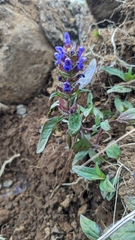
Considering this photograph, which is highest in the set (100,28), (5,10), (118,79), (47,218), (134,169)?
(5,10)

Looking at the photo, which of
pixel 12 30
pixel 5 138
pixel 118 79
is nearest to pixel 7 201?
pixel 5 138

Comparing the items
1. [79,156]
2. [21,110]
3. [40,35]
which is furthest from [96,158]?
[40,35]

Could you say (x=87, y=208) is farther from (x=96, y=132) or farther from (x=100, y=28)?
(x=100, y=28)

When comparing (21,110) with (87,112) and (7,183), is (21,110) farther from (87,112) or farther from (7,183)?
(87,112)

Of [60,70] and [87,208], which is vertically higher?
[60,70]

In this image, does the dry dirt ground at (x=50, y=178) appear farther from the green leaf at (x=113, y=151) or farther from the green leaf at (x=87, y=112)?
the green leaf at (x=87, y=112)

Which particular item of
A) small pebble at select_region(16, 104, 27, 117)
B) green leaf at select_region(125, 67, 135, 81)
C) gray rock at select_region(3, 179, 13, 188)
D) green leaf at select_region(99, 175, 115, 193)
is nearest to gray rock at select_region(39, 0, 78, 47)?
small pebble at select_region(16, 104, 27, 117)

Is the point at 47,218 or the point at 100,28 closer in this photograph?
the point at 47,218

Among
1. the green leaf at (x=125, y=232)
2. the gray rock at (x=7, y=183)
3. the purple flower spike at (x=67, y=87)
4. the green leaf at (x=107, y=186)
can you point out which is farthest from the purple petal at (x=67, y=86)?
the gray rock at (x=7, y=183)

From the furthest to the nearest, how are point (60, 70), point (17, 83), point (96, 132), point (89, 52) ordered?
point (17, 83) < point (89, 52) < point (96, 132) < point (60, 70)
